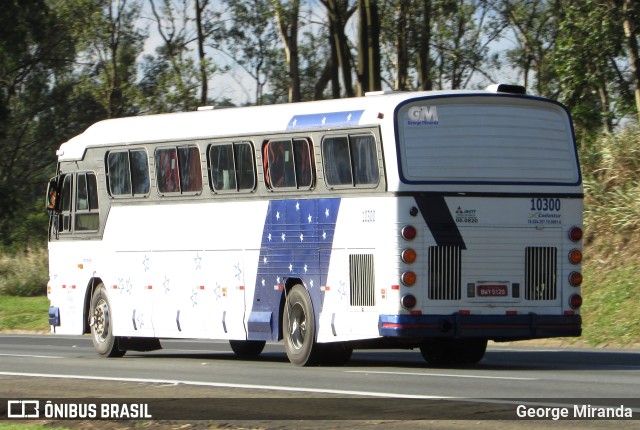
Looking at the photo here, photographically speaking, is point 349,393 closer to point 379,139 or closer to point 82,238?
point 379,139

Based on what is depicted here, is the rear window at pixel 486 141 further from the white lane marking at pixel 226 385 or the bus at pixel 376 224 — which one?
the white lane marking at pixel 226 385

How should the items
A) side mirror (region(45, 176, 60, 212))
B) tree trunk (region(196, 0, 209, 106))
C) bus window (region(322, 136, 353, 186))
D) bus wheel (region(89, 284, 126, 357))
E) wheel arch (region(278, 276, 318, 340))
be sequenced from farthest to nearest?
1. tree trunk (region(196, 0, 209, 106))
2. side mirror (region(45, 176, 60, 212))
3. bus wheel (region(89, 284, 126, 357))
4. wheel arch (region(278, 276, 318, 340))
5. bus window (region(322, 136, 353, 186))

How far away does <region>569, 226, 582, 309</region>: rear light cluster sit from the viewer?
17.5m

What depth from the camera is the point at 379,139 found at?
16828 millimetres

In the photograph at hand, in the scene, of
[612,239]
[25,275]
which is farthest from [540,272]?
[25,275]

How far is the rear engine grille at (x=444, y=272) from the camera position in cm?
1672

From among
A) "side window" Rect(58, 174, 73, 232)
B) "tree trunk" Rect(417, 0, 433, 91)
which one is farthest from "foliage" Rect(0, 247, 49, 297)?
"side window" Rect(58, 174, 73, 232)

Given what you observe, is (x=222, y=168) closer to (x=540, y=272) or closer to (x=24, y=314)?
(x=540, y=272)

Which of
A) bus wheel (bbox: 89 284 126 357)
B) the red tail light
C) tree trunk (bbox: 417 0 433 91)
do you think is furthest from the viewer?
tree trunk (bbox: 417 0 433 91)

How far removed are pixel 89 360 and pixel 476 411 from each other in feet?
33.1

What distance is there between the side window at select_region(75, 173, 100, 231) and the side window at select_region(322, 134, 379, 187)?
580 centimetres

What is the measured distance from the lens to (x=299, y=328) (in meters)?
18.2

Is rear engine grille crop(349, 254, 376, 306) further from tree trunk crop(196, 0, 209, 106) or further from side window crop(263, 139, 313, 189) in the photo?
tree trunk crop(196, 0, 209, 106)

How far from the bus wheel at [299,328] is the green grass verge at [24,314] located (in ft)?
51.7
